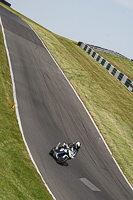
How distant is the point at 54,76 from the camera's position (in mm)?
27016

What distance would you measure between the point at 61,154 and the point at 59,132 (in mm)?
3237

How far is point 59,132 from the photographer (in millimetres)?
17641

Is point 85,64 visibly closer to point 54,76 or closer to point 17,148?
point 54,76

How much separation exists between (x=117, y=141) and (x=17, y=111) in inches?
331

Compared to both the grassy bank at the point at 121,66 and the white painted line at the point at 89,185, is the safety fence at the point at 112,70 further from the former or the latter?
the white painted line at the point at 89,185

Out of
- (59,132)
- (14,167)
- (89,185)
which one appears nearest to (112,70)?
(59,132)

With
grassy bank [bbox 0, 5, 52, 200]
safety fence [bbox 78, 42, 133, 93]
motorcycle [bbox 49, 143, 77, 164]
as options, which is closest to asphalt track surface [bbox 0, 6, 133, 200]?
motorcycle [bbox 49, 143, 77, 164]

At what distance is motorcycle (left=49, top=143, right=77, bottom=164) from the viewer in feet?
47.5

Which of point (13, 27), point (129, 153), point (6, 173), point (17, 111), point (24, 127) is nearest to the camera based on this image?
point (6, 173)

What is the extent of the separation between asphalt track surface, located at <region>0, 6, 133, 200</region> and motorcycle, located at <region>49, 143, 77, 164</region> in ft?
0.84

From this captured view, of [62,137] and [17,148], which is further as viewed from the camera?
[62,137]

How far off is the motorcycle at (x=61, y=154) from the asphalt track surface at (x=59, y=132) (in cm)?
26

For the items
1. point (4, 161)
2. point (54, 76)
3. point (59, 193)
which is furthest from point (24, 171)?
point (54, 76)

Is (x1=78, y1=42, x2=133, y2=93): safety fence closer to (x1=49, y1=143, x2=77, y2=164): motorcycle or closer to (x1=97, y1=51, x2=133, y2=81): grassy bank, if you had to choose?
(x1=97, y1=51, x2=133, y2=81): grassy bank
